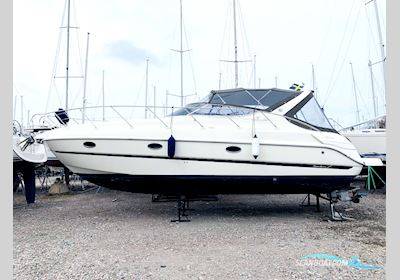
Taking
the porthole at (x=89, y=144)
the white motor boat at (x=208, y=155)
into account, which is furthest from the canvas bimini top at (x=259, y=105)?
the porthole at (x=89, y=144)

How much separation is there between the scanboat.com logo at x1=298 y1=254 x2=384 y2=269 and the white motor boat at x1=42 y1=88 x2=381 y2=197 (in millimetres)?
2413

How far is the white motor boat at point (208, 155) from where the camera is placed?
6.80m

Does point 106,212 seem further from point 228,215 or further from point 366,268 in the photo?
point 366,268

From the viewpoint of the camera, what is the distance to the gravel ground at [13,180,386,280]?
4.18 meters

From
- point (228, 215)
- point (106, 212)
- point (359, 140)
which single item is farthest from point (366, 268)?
point (359, 140)

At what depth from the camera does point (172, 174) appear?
6840 millimetres

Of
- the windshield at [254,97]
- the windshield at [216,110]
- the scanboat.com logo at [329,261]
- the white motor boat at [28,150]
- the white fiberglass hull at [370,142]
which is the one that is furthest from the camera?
the white fiberglass hull at [370,142]

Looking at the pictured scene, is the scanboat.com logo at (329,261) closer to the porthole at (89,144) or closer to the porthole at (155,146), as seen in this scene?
the porthole at (155,146)

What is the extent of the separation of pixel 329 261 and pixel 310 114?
4108 mm

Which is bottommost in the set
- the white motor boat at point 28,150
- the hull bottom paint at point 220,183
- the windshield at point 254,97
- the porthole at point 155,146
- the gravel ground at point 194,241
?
the gravel ground at point 194,241

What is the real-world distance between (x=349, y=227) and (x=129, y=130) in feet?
15.3

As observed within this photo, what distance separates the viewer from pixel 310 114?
25.8 ft

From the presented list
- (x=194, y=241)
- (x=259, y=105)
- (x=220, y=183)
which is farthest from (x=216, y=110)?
(x=194, y=241)

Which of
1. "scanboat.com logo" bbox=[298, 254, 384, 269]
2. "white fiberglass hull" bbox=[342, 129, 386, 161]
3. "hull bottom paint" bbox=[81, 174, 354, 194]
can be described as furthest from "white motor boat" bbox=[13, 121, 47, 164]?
"white fiberglass hull" bbox=[342, 129, 386, 161]
